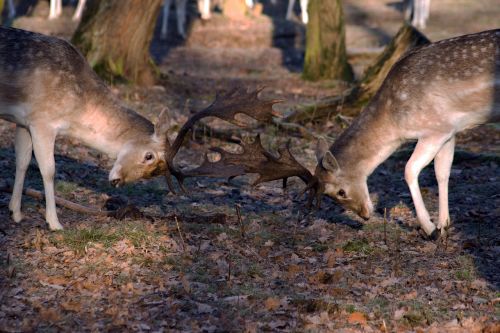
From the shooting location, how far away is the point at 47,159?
28.2 feet

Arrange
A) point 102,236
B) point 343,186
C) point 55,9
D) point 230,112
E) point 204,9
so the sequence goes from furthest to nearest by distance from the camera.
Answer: point 204,9 → point 55,9 → point 343,186 → point 230,112 → point 102,236

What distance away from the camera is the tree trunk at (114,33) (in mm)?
16078

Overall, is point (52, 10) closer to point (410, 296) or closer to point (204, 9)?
point (204, 9)

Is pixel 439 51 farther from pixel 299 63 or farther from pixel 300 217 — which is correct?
pixel 299 63

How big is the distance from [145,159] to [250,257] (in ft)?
4.90

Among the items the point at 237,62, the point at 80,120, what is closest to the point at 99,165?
the point at 80,120

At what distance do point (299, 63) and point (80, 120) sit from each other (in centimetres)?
1691

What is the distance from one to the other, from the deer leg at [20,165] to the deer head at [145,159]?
945mm

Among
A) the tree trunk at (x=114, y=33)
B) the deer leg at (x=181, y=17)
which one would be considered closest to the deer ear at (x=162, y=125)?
the tree trunk at (x=114, y=33)

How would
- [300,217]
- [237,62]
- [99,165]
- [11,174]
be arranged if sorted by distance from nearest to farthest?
[300,217]
[11,174]
[99,165]
[237,62]

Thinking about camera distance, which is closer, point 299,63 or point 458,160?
point 458,160

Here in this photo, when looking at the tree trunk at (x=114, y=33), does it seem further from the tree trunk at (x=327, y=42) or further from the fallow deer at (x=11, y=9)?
the fallow deer at (x=11, y=9)

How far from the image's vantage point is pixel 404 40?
1404 cm

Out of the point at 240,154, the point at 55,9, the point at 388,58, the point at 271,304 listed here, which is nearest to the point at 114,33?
the point at 388,58
